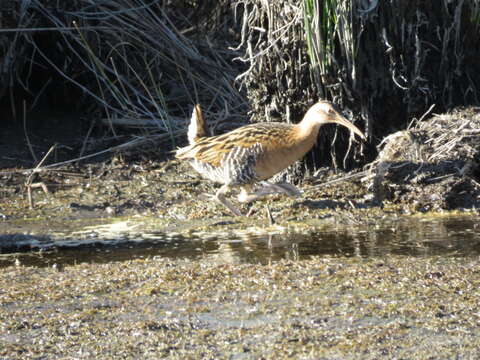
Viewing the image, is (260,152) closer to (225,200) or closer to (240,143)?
(240,143)

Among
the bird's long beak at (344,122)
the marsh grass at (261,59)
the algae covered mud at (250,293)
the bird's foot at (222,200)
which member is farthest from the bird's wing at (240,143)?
the algae covered mud at (250,293)

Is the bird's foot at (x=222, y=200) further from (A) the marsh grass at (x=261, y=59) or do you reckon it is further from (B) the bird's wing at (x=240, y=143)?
(A) the marsh grass at (x=261, y=59)

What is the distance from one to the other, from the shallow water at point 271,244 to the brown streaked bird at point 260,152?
2.73ft

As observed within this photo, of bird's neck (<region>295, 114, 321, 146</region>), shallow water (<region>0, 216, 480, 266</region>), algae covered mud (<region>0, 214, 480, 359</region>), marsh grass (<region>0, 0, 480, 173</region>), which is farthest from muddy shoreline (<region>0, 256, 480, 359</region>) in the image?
marsh grass (<region>0, 0, 480, 173</region>)

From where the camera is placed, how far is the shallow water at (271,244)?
687 cm

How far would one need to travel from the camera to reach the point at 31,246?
295 inches

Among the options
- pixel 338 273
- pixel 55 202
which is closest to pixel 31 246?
pixel 55 202

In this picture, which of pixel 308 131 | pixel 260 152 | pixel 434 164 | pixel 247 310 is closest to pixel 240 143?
pixel 260 152

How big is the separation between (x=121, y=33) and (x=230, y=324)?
Answer: 6194 millimetres

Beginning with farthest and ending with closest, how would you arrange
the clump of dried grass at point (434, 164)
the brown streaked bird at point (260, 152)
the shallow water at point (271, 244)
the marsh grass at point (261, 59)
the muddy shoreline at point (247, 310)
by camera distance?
the marsh grass at point (261, 59) → the brown streaked bird at point (260, 152) → the clump of dried grass at point (434, 164) → the shallow water at point (271, 244) → the muddy shoreline at point (247, 310)

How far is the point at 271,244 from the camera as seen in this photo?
729 centimetres

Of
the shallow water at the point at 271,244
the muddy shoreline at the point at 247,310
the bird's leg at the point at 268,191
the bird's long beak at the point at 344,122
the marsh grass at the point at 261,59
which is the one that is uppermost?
the marsh grass at the point at 261,59

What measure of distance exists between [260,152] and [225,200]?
0.52 meters

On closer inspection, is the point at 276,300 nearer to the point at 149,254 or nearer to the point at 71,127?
the point at 149,254
